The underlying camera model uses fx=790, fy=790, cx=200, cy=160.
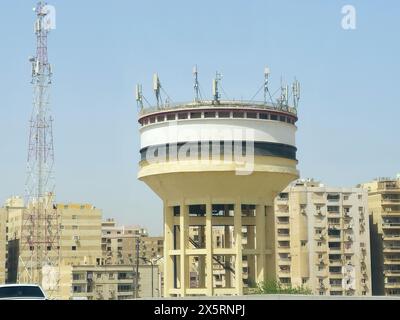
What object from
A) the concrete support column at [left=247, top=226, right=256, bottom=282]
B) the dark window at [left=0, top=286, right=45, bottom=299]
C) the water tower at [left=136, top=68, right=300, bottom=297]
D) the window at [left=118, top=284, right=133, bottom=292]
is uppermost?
the water tower at [left=136, top=68, right=300, bottom=297]

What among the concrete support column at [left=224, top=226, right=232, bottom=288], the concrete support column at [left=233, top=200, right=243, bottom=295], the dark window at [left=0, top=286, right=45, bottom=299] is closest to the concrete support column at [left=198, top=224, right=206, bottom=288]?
the concrete support column at [left=224, top=226, right=232, bottom=288]

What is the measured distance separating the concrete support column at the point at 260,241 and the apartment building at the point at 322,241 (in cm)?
3234

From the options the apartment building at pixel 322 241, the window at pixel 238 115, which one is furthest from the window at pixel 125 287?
the window at pixel 238 115

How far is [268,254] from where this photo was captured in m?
73.0

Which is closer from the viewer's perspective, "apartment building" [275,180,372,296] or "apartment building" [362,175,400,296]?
"apartment building" [275,180,372,296]

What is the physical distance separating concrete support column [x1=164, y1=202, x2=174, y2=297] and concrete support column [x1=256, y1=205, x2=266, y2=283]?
7746 mm

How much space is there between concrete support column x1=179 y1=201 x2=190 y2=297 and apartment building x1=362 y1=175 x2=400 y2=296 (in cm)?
4703

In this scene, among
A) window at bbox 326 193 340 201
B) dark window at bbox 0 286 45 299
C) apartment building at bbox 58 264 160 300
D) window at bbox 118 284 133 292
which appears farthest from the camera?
window at bbox 118 284 133 292

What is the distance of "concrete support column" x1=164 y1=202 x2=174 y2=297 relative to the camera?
70.7 meters

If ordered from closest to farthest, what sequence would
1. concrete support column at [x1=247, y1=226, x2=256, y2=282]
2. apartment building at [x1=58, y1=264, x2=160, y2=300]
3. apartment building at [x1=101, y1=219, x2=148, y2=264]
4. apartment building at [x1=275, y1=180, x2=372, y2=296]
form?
concrete support column at [x1=247, y1=226, x2=256, y2=282] < apartment building at [x1=275, y1=180, x2=372, y2=296] < apartment building at [x1=58, y1=264, x2=160, y2=300] < apartment building at [x1=101, y1=219, x2=148, y2=264]

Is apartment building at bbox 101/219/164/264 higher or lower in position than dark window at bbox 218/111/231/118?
lower

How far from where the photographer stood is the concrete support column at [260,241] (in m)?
70.0

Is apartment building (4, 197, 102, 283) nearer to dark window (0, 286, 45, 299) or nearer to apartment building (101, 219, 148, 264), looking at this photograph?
apartment building (101, 219, 148, 264)

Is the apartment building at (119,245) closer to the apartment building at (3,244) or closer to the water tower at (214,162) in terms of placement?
the apartment building at (3,244)
